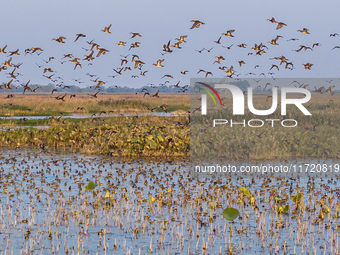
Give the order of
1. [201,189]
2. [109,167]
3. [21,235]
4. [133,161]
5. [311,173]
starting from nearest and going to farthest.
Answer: [21,235], [201,189], [311,173], [109,167], [133,161]

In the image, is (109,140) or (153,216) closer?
(153,216)

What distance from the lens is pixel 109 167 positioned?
19312 mm

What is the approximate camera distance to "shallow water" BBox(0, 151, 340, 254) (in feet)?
32.2

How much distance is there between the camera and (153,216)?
1186 centimetres

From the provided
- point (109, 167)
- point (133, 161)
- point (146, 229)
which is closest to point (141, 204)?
point (146, 229)

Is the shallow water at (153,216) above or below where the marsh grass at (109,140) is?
below

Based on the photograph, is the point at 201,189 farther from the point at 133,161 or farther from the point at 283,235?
the point at 133,161

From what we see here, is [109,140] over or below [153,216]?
over

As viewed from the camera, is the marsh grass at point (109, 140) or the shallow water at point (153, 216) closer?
the shallow water at point (153, 216)

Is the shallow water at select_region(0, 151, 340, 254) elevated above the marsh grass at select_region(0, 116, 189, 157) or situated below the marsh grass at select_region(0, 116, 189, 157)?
below

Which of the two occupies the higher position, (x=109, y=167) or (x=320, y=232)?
(x=109, y=167)

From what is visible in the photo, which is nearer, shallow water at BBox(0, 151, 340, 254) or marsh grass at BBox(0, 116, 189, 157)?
shallow water at BBox(0, 151, 340, 254)

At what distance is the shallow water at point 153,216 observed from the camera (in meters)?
9.83

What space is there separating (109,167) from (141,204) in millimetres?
6518
